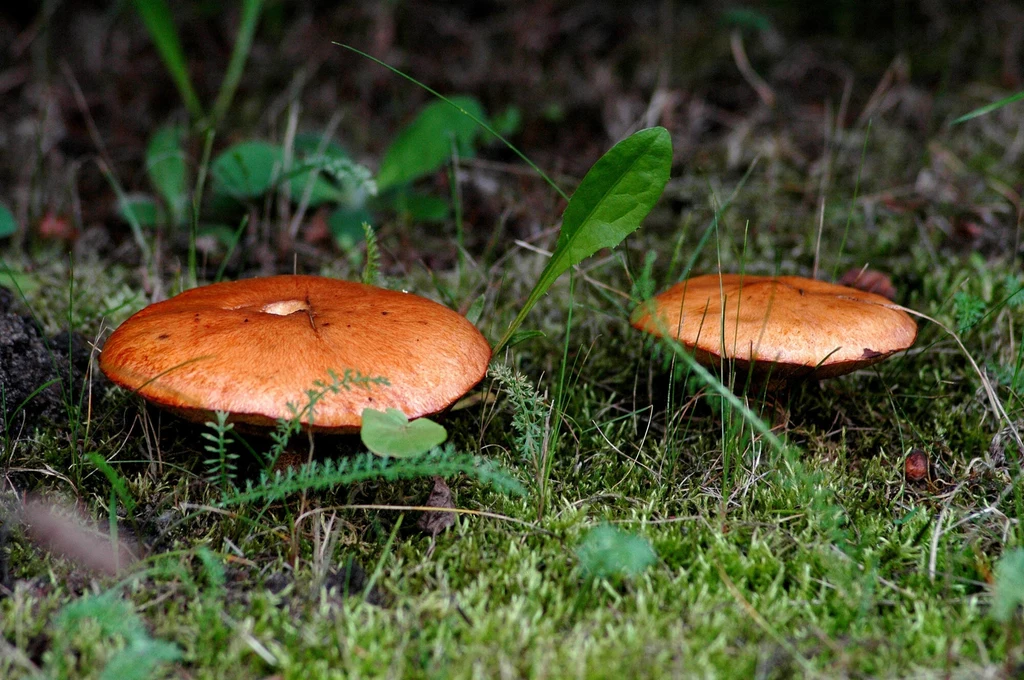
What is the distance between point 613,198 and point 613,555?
39.0 inches

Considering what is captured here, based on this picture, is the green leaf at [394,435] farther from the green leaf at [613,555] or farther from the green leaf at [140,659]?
the green leaf at [140,659]

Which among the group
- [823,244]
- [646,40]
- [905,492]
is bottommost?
[905,492]

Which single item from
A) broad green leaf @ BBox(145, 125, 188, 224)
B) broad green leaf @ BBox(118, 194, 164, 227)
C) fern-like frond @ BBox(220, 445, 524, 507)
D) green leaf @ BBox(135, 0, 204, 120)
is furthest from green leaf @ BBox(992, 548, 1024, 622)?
green leaf @ BBox(135, 0, 204, 120)

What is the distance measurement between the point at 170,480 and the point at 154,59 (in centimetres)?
410

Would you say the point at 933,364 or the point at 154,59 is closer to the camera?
the point at 933,364

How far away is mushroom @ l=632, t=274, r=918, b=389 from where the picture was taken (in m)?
1.99

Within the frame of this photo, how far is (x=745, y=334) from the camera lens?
6.61ft

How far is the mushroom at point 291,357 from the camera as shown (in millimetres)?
1729

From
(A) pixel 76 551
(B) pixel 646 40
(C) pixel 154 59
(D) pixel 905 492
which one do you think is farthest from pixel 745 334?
(C) pixel 154 59

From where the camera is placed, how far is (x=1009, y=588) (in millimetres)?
1536

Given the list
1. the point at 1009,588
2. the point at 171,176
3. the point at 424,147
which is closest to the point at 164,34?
the point at 171,176

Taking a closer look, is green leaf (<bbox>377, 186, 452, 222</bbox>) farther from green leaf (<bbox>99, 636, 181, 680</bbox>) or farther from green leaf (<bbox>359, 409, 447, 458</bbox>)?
green leaf (<bbox>99, 636, 181, 680</bbox>)

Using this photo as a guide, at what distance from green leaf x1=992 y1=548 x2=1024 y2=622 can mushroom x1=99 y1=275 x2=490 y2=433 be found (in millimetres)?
1220

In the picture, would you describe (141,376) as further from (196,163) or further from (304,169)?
(196,163)
